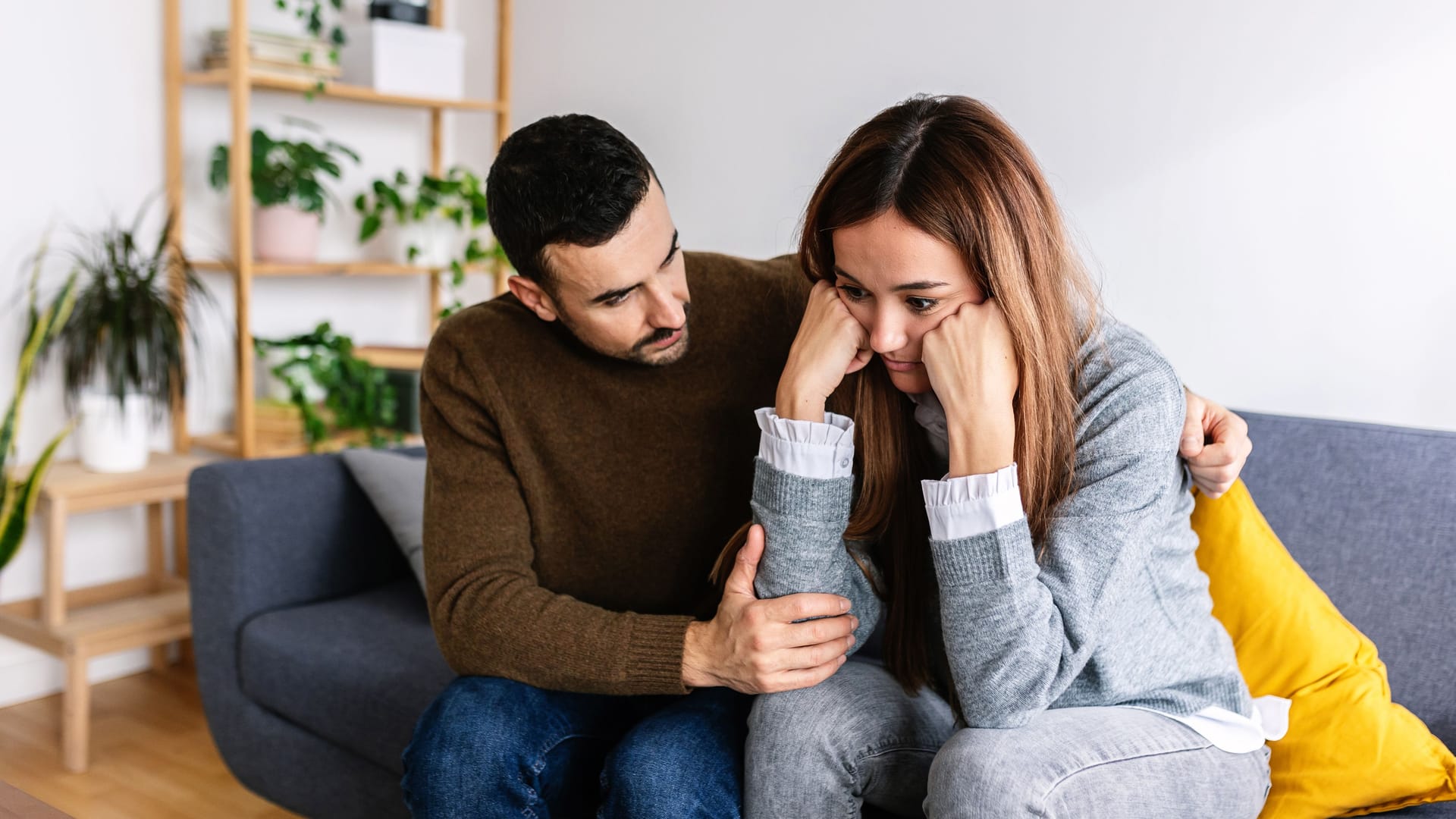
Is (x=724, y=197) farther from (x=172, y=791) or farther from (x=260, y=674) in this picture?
(x=172, y=791)

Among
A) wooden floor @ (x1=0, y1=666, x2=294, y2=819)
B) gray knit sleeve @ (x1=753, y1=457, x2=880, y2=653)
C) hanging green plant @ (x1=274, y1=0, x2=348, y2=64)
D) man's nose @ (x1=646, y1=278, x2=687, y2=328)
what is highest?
hanging green plant @ (x1=274, y1=0, x2=348, y2=64)

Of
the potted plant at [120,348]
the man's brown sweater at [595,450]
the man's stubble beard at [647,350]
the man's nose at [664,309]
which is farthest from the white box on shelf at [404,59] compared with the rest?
the man's nose at [664,309]

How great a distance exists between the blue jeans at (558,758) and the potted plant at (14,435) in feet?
3.25

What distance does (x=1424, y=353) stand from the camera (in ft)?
6.07

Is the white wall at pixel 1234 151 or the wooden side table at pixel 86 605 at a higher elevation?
the white wall at pixel 1234 151

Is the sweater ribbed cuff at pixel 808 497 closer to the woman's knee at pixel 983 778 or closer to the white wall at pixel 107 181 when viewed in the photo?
the woman's knee at pixel 983 778

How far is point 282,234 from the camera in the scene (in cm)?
293

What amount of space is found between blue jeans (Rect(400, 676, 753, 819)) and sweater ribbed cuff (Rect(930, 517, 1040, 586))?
37cm

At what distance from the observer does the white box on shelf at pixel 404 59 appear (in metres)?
3.04

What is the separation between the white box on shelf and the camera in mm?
3043

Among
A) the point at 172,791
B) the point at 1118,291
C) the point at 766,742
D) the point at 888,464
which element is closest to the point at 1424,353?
the point at 1118,291

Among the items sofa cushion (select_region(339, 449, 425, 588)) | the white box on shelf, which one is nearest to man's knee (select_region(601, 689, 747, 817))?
sofa cushion (select_region(339, 449, 425, 588))

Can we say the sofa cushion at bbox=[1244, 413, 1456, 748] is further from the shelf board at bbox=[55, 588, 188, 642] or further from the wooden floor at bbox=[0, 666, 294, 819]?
the shelf board at bbox=[55, 588, 188, 642]

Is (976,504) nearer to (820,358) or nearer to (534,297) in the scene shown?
(820,358)
